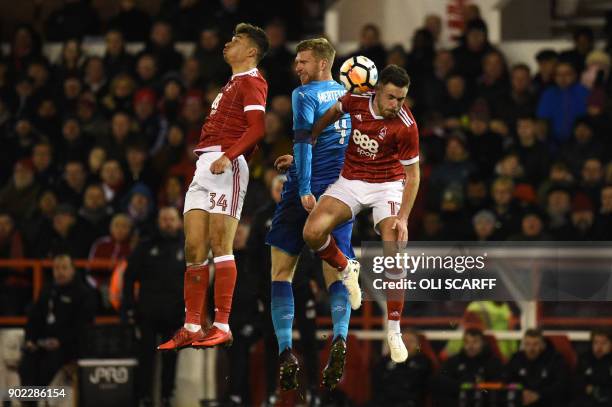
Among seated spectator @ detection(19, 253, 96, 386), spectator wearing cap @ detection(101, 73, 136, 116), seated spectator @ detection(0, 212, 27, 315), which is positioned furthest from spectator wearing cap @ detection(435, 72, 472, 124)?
seated spectator @ detection(0, 212, 27, 315)

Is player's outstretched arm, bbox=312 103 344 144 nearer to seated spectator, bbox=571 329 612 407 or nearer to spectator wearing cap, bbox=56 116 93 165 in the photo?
seated spectator, bbox=571 329 612 407

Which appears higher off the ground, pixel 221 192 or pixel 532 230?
pixel 221 192

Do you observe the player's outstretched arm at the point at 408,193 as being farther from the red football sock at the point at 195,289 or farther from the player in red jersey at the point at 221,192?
the red football sock at the point at 195,289

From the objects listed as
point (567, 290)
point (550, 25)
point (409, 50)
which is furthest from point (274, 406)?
point (550, 25)

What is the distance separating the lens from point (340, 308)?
12852 mm

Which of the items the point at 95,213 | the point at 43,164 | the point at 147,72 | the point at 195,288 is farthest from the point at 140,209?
the point at 195,288

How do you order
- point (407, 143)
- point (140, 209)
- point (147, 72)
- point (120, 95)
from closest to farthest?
point (407, 143)
point (140, 209)
point (120, 95)
point (147, 72)

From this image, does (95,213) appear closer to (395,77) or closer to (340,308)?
(340,308)

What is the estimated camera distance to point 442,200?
17.3 meters

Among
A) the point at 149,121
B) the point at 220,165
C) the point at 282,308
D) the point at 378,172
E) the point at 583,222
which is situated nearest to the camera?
the point at 220,165

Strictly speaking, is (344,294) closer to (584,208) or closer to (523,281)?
(523,281)

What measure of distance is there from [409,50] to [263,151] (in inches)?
115

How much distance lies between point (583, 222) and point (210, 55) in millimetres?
5659

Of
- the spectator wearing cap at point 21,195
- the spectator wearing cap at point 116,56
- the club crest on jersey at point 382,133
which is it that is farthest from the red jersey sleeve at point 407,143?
the spectator wearing cap at point 116,56
